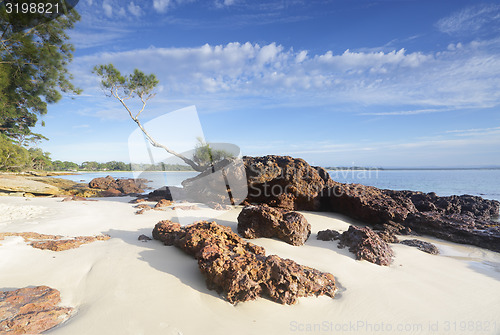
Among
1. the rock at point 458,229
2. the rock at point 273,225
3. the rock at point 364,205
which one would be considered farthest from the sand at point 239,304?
the rock at point 364,205

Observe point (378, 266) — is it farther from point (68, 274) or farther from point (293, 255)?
point (68, 274)

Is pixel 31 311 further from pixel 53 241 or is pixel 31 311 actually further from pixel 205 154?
pixel 205 154

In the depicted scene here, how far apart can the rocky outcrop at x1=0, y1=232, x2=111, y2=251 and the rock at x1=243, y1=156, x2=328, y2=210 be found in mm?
4874

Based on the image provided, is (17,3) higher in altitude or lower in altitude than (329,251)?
higher

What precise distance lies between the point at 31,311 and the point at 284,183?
263 inches

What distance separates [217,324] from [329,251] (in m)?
2.99

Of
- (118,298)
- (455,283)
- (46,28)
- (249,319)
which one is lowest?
(455,283)

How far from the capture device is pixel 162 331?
2100mm

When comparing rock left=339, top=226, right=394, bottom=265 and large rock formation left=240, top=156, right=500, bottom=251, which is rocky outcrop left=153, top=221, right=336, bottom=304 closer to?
rock left=339, top=226, right=394, bottom=265

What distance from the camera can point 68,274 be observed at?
9.44 ft

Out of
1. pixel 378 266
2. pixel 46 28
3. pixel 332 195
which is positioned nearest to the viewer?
pixel 378 266

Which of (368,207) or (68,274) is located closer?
(68,274)

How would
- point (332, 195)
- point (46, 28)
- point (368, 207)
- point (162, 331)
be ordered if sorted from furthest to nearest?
point (46, 28)
point (332, 195)
point (368, 207)
point (162, 331)

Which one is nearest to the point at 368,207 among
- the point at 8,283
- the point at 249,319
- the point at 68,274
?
the point at 249,319
